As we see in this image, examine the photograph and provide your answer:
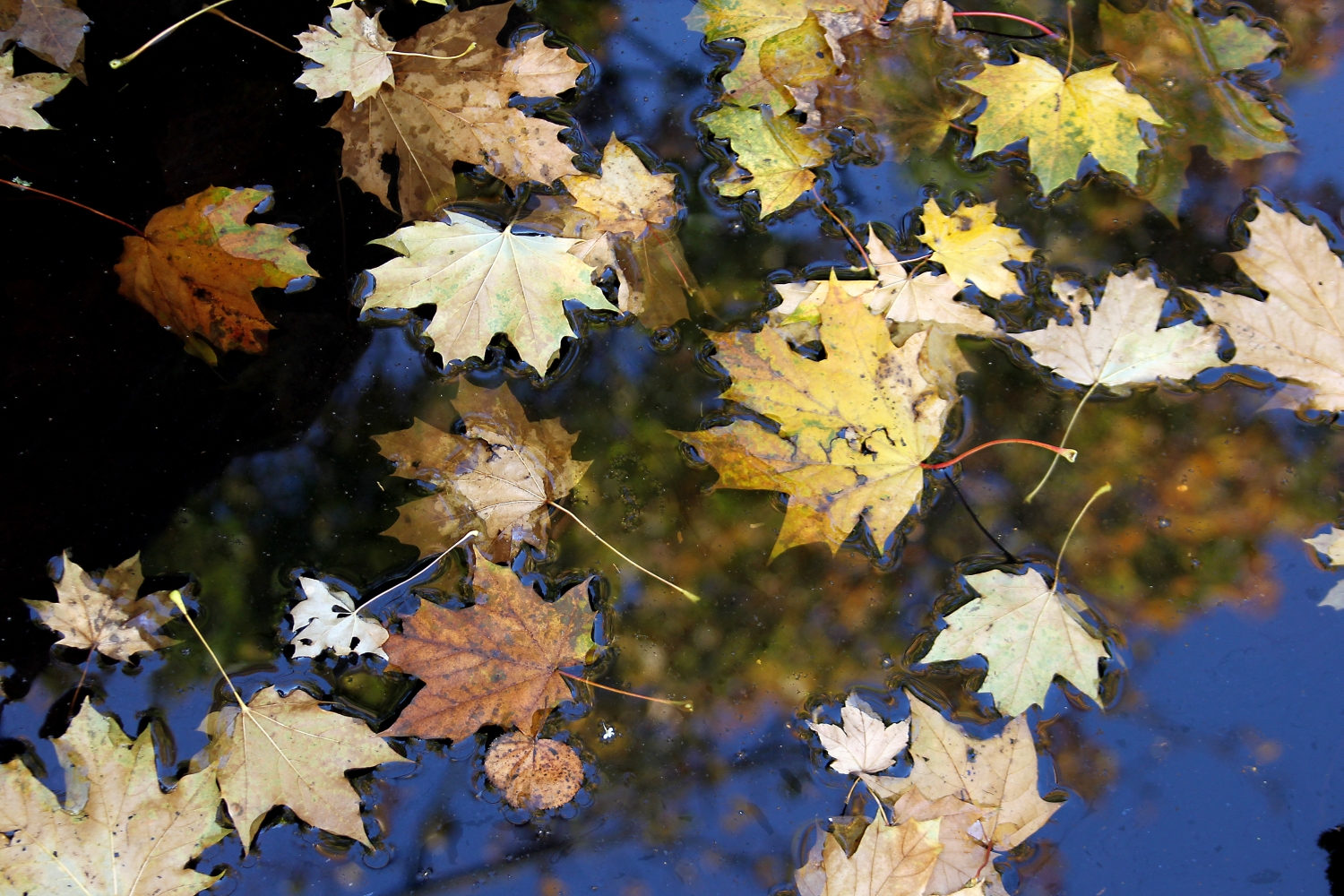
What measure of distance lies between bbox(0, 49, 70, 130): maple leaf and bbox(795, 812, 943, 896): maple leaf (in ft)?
8.10

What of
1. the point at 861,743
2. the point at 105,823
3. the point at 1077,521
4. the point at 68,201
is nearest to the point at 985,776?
the point at 861,743

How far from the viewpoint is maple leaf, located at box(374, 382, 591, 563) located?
1766 millimetres

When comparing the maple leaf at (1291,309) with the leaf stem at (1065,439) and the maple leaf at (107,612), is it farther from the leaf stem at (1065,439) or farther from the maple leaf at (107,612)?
the maple leaf at (107,612)

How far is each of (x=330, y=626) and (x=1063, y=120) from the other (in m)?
2.00

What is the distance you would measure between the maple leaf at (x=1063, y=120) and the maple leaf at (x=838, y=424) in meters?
0.55

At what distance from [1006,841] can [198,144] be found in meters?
2.41

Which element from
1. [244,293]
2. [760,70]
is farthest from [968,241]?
[244,293]

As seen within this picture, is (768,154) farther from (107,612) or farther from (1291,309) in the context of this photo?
(107,612)

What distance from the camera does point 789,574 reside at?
1795mm

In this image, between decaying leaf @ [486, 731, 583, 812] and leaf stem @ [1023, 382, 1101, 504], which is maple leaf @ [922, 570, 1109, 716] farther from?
decaying leaf @ [486, 731, 583, 812]

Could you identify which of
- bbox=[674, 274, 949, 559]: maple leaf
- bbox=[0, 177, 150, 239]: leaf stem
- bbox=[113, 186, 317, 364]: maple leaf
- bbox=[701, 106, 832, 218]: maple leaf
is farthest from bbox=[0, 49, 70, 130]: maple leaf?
bbox=[674, 274, 949, 559]: maple leaf

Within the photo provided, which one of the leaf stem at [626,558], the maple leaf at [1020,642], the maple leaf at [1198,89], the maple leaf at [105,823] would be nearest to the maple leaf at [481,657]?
the leaf stem at [626,558]

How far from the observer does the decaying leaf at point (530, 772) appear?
1.74 meters

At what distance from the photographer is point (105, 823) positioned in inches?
64.1
